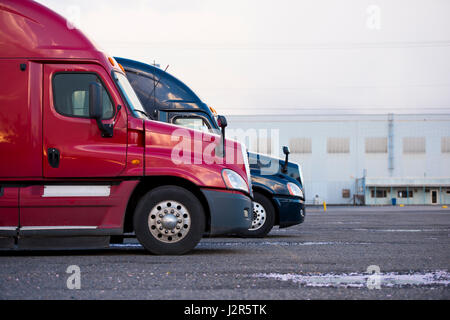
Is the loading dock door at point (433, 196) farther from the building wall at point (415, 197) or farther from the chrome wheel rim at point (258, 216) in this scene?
the chrome wheel rim at point (258, 216)

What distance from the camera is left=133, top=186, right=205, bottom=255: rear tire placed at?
26.0 ft

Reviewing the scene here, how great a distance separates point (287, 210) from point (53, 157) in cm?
536

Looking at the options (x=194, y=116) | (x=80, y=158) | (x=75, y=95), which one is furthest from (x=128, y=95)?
(x=194, y=116)

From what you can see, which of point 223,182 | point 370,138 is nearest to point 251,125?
point 370,138

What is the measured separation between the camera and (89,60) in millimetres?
8141

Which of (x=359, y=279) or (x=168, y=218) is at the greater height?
(x=168, y=218)

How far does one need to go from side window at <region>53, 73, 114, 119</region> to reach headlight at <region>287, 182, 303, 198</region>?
5164 mm

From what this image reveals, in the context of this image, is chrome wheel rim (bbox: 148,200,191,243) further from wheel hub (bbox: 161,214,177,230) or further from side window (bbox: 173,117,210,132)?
side window (bbox: 173,117,210,132)

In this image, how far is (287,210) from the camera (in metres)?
12.2

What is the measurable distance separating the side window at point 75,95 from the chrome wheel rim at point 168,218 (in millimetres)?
1249

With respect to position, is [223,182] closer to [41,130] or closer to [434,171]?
[41,130]

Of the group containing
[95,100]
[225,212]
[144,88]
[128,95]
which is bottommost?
[225,212]

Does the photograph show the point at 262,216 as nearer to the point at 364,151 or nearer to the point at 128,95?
the point at 128,95
